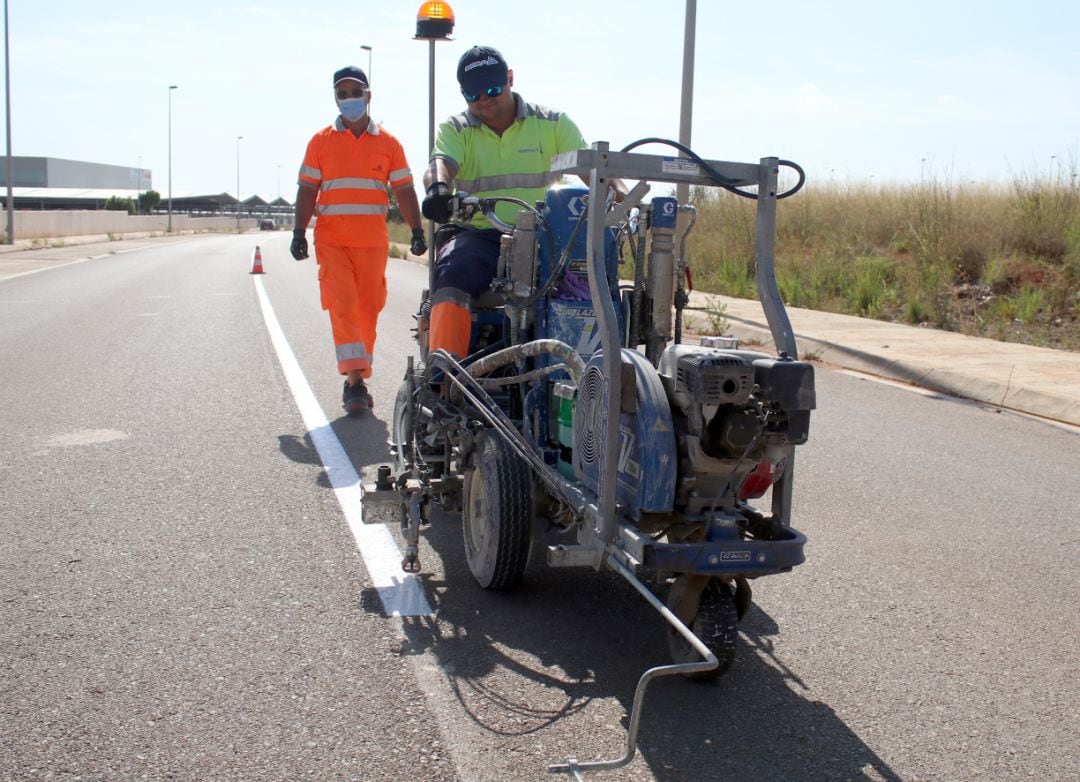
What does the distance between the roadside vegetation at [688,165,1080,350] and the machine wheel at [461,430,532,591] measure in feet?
29.9

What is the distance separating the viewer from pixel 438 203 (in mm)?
4707

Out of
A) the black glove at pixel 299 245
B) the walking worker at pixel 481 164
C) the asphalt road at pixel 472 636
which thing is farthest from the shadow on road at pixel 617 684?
the black glove at pixel 299 245

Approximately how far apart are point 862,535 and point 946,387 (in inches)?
179

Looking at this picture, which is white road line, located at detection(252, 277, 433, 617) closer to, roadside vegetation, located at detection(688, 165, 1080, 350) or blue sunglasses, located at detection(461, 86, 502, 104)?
blue sunglasses, located at detection(461, 86, 502, 104)

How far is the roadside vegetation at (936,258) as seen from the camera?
12891mm

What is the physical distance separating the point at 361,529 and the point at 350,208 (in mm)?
3664

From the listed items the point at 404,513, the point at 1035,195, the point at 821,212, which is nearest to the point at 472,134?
the point at 404,513

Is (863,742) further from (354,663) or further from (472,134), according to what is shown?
(472,134)

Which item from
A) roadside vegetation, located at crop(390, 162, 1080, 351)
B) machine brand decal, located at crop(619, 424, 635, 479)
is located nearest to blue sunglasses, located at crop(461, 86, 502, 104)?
machine brand decal, located at crop(619, 424, 635, 479)

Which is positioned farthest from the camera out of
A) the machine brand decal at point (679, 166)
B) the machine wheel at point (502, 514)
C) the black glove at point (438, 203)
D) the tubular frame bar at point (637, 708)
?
the black glove at point (438, 203)

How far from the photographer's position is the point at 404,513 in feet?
15.4

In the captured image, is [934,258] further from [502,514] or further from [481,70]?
[502,514]

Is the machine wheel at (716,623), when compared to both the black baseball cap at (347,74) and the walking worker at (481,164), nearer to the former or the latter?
the walking worker at (481,164)

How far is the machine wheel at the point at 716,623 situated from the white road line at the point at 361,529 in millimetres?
1122
